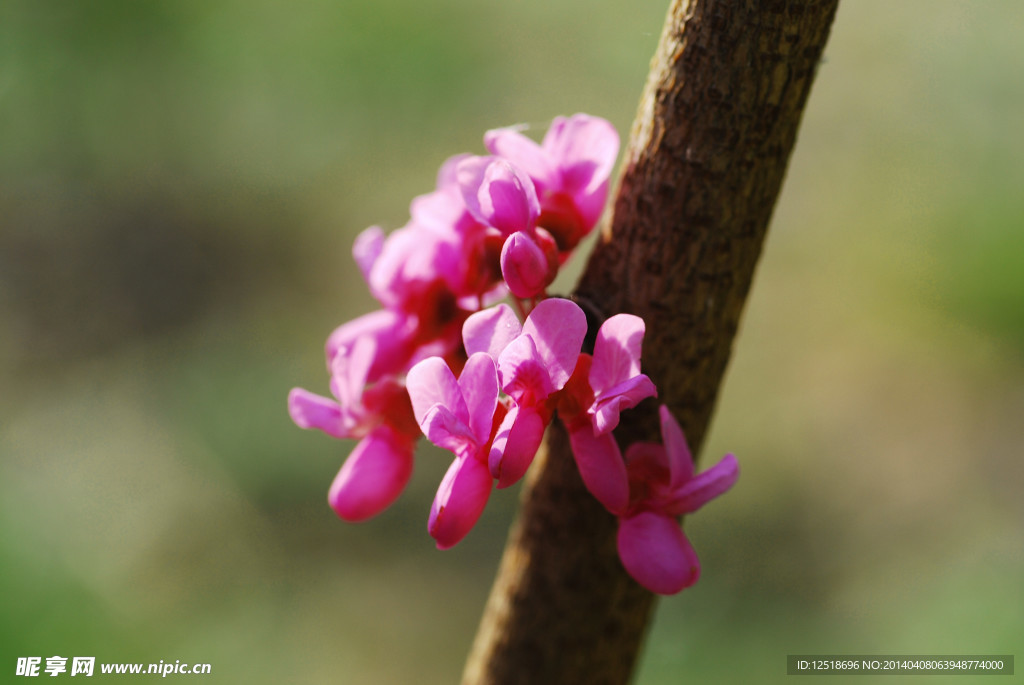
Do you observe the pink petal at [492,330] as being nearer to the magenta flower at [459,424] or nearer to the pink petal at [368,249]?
the magenta flower at [459,424]

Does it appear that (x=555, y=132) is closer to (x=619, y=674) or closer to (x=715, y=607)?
(x=619, y=674)

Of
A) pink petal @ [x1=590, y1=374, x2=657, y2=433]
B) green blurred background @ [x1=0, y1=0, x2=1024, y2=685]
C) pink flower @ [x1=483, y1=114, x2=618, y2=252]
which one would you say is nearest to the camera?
pink petal @ [x1=590, y1=374, x2=657, y2=433]

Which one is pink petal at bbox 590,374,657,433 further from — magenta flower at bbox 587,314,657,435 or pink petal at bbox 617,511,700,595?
pink petal at bbox 617,511,700,595

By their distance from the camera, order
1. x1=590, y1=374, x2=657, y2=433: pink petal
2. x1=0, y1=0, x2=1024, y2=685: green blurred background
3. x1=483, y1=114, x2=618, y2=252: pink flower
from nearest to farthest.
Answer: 1. x1=590, y1=374, x2=657, y2=433: pink petal
2. x1=483, y1=114, x2=618, y2=252: pink flower
3. x1=0, y1=0, x2=1024, y2=685: green blurred background

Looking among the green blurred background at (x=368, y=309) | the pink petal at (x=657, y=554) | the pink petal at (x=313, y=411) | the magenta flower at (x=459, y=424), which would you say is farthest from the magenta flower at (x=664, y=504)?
the green blurred background at (x=368, y=309)

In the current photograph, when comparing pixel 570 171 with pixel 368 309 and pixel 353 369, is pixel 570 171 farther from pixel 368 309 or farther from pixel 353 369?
pixel 368 309

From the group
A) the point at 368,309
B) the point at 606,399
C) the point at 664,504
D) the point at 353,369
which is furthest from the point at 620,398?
the point at 368,309

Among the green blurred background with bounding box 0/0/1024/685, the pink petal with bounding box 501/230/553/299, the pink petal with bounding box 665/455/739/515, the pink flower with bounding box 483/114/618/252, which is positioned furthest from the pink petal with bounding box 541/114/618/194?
the green blurred background with bounding box 0/0/1024/685

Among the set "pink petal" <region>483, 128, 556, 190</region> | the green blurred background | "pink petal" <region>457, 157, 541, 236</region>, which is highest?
"pink petal" <region>483, 128, 556, 190</region>

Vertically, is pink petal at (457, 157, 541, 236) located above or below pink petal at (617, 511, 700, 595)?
above
